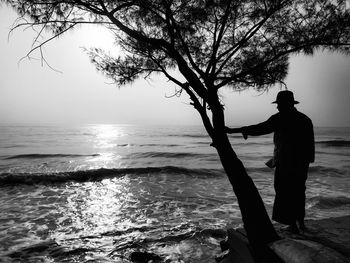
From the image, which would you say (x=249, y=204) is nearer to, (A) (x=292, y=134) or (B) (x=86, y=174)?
(A) (x=292, y=134)

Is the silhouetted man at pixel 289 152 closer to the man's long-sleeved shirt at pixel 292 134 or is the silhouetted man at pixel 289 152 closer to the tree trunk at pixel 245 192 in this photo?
the man's long-sleeved shirt at pixel 292 134

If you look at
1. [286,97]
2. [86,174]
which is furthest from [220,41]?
[86,174]

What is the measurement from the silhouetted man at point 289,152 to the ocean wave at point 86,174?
39.2 feet

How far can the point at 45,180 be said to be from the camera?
13.9m

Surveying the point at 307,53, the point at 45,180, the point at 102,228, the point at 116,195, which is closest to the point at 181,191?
the point at 116,195

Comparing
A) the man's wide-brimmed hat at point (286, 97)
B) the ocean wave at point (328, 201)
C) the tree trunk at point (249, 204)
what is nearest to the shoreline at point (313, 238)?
the tree trunk at point (249, 204)

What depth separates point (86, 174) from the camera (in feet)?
51.8

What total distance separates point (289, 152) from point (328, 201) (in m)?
6.78

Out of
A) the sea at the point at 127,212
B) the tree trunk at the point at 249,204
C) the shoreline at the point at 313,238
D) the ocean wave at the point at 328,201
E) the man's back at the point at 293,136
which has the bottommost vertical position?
the sea at the point at 127,212

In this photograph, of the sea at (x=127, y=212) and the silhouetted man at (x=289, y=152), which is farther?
the sea at (x=127, y=212)

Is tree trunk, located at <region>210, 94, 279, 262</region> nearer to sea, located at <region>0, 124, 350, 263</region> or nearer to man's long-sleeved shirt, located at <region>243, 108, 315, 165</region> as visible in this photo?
man's long-sleeved shirt, located at <region>243, 108, 315, 165</region>

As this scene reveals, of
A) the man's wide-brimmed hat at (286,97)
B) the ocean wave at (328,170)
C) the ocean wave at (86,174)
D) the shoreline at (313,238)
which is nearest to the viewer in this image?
the shoreline at (313,238)

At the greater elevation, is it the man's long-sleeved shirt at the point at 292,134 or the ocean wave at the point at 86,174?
the man's long-sleeved shirt at the point at 292,134

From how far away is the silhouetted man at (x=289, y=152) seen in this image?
11.7 feet
